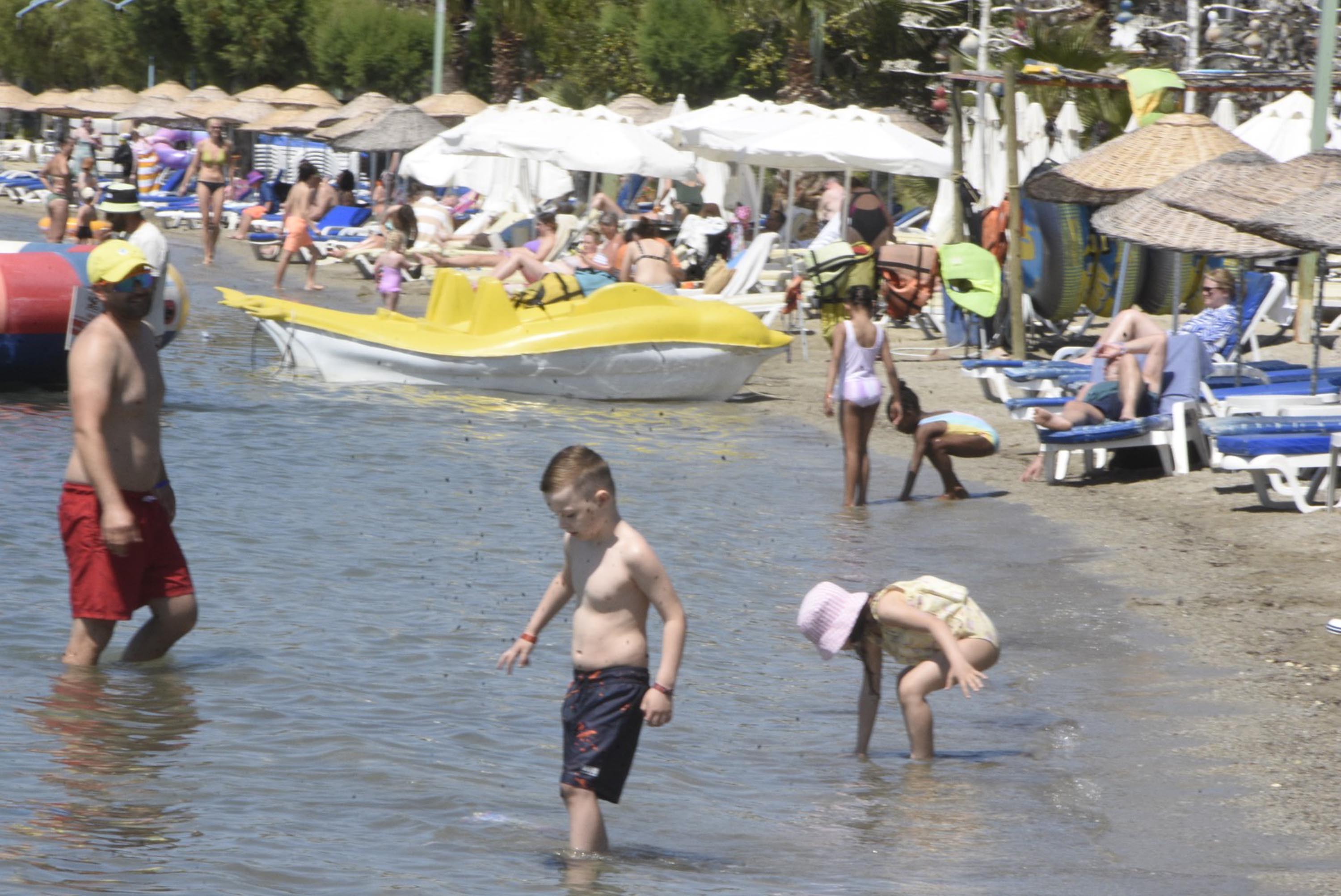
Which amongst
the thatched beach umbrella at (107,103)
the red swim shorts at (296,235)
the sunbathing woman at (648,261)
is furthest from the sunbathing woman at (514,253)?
the thatched beach umbrella at (107,103)

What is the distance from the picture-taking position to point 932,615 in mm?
5809

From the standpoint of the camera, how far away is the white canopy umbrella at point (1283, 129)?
67.7ft

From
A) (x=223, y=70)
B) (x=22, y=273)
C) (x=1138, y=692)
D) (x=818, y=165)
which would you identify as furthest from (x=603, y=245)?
(x=223, y=70)

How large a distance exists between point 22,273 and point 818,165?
30.8 ft

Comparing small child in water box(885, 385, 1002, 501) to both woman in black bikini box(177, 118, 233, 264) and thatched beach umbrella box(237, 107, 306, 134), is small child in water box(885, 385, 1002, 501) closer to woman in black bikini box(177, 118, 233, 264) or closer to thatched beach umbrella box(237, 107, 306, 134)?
woman in black bikini box(177, 118, 233, 264)

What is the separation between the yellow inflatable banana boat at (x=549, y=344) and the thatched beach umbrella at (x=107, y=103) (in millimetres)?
30365

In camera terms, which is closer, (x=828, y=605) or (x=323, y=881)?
(x=323, y=881)

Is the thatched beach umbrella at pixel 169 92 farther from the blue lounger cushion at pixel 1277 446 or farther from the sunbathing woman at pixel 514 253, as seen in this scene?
the blue lounger cushion at pixel 1277 446

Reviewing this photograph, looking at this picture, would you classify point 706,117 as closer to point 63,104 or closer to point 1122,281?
point 1122,281

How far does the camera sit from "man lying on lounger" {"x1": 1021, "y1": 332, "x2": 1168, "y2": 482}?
11828 millimetres

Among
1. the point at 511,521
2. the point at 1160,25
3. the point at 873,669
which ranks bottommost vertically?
the point at 511,521

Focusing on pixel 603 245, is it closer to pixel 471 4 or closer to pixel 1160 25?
pixel 1160 25

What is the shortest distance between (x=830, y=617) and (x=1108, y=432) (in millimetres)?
6201

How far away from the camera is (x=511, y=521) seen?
1068 centimetres
